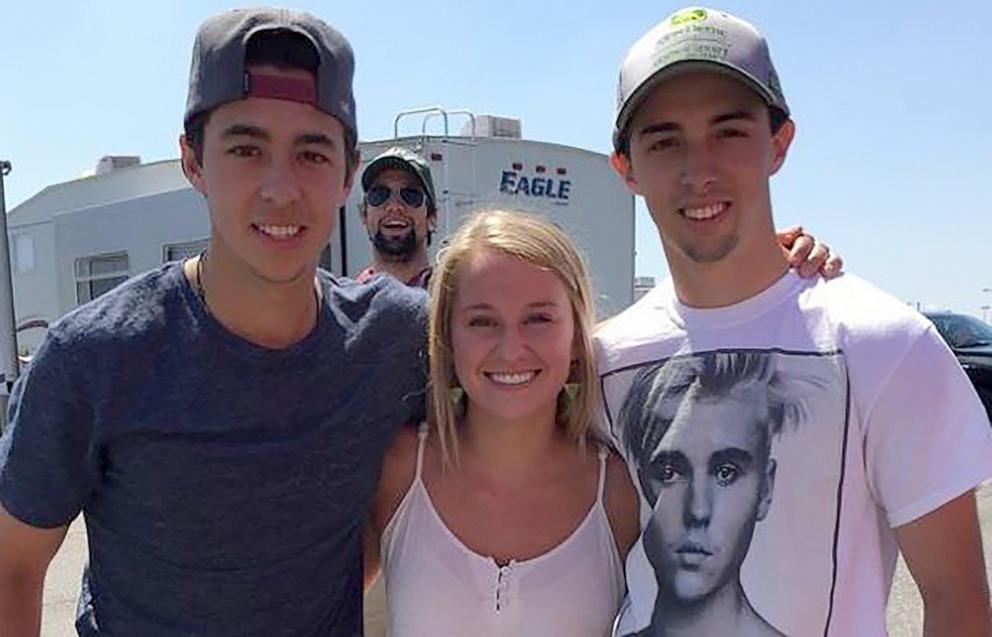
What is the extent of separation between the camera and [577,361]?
7.61 ft

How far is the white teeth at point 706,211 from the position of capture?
6.53ft

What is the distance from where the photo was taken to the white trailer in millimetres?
7836

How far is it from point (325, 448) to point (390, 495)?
27cm

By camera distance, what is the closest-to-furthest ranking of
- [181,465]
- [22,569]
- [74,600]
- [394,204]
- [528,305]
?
[181,465]
[22,569]
[528,305]
[394,204]
[74,600]

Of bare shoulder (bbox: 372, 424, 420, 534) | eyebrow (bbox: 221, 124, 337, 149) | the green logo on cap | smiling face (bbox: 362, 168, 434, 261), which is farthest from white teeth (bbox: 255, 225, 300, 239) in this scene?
smiling face (bbox: 362, 168, 434, 261)

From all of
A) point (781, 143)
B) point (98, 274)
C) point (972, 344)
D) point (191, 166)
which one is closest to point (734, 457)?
point (781, 143)

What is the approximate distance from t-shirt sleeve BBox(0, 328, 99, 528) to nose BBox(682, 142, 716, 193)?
4.20 ft

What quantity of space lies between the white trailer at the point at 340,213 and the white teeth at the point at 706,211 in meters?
4.47

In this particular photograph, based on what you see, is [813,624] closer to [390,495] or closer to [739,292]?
[739,292]

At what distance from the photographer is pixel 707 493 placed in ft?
6.33

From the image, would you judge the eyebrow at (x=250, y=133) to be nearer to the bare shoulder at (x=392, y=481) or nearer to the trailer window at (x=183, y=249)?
the bare shoulder at (x=392, y=481)

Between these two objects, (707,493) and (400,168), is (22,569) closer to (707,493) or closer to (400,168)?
(707,493)

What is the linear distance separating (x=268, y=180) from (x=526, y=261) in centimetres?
64

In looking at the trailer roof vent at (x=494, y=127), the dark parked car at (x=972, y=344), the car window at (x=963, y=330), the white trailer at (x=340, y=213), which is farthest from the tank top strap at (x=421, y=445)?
the car window at (x=963, y=330)
